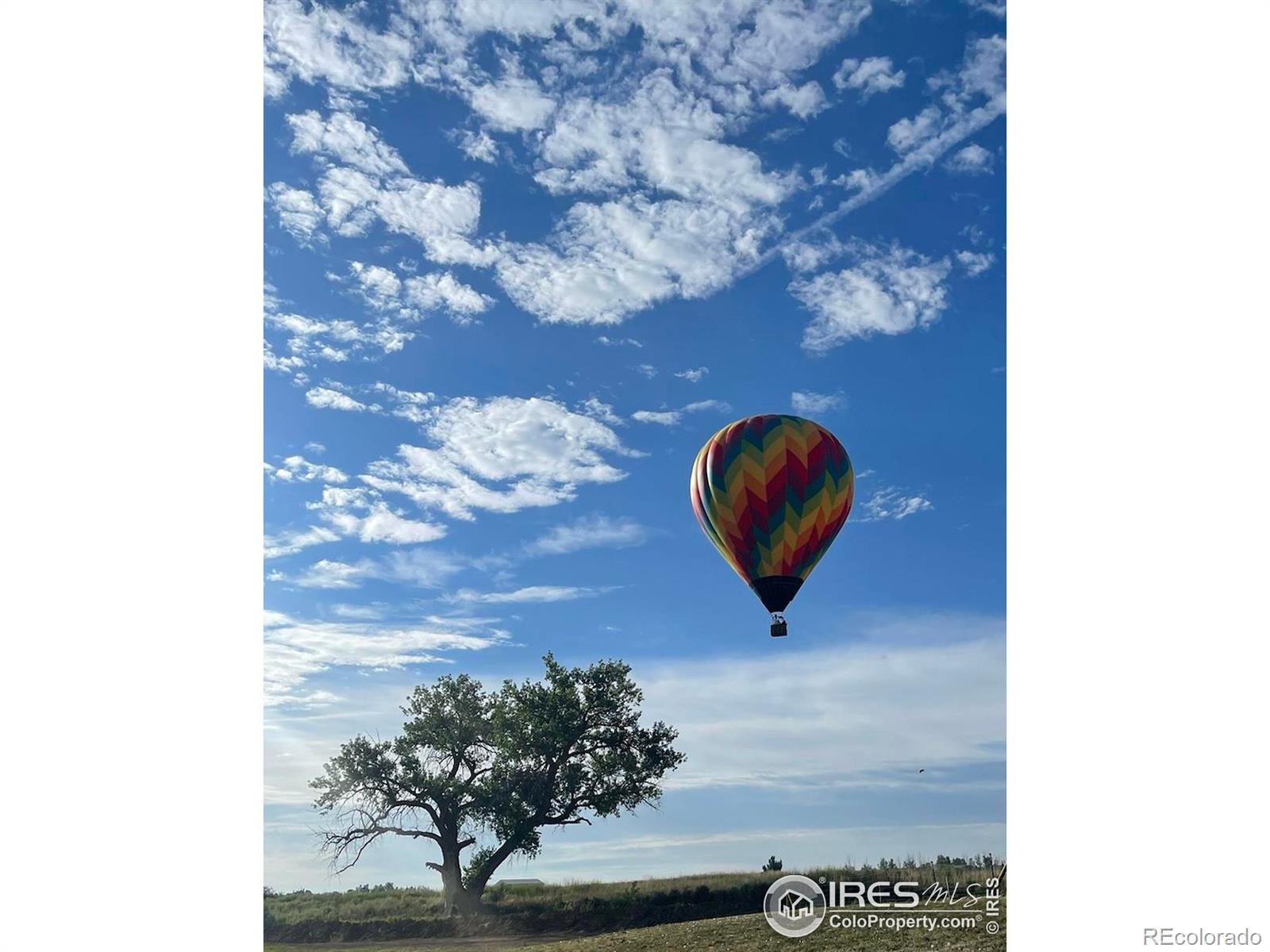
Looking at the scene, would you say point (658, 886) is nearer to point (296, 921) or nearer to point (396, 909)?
point (396, 909)

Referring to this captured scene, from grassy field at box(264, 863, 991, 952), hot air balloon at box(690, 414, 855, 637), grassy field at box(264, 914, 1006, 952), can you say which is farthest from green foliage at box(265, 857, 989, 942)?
hot air balloon at box(690, 414, 855, 637)

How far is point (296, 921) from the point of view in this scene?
3341 centimetres

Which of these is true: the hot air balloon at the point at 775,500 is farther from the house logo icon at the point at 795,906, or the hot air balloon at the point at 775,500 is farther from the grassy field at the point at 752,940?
the grassy field at the point at 752,940

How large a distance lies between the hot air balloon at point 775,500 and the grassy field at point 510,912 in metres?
8.83

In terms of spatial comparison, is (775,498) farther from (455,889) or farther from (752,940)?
(455,889)

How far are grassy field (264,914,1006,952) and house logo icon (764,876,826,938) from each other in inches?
10.4

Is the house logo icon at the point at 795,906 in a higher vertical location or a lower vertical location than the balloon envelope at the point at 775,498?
lower

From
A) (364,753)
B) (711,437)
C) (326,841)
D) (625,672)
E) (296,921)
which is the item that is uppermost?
(711,437)

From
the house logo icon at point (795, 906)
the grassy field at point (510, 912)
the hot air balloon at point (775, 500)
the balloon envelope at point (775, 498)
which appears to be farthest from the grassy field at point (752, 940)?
the balloon envelope at point (775, 498)

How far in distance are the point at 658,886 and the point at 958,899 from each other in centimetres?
1275

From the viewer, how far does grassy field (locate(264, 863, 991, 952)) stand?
31.1m

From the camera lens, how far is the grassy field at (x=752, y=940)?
20.4m
